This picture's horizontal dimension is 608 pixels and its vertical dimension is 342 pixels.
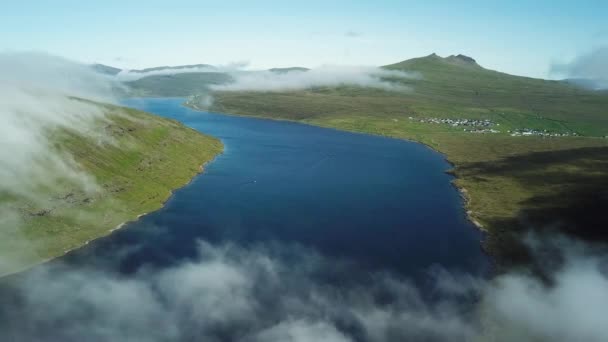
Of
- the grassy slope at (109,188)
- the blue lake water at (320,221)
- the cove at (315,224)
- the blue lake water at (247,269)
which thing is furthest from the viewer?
the grassy slope at (109,188)

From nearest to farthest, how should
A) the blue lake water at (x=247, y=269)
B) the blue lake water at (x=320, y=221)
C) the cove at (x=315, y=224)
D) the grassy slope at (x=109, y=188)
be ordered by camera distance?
1. the blue lake water at (x=247, y=269)
2. the cove at (x=315, y=224)
3. the blue lake water at (x=320, y=221)
4. the grassy slope at (x=109, y=188)

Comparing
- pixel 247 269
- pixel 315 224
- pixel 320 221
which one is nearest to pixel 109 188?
pixel 315 224

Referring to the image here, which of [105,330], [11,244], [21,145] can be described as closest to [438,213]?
[105,330]

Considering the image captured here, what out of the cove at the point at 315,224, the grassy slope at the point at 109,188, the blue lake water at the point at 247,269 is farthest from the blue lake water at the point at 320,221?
the grassy slope at the point at 109,188

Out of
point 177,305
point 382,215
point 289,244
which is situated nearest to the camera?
point 177,305

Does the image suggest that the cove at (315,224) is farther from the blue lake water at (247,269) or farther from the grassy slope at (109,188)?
the grassy slope at (109,188)

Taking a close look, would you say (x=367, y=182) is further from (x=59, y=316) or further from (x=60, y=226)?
(x=59, y=316)

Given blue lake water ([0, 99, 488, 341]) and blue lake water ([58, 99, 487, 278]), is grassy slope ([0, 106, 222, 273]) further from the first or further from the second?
blue lake water ([58, 99, 487, 278])

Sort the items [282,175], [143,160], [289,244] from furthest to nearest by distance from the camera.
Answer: [282,175] < [143,160] < [289,244]
